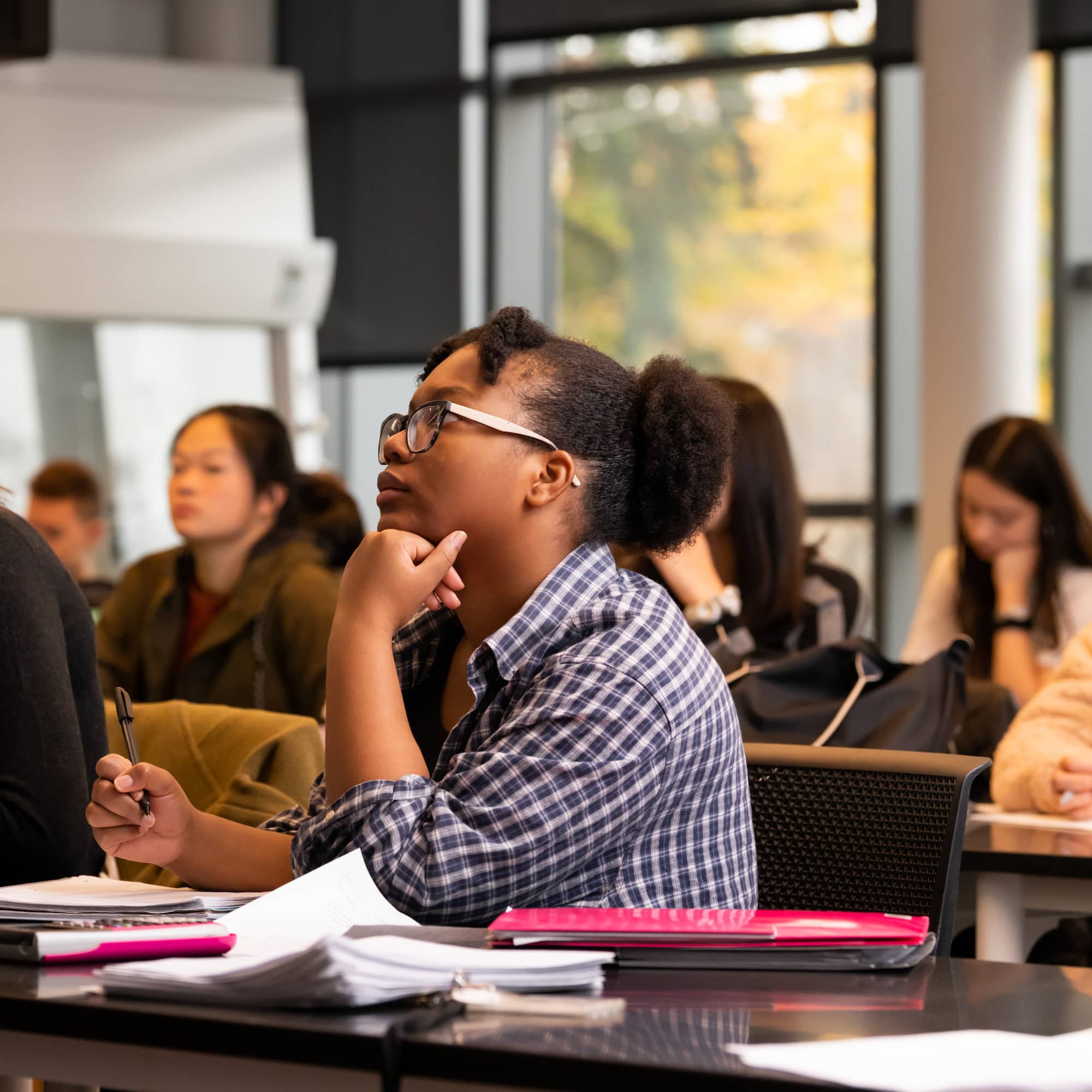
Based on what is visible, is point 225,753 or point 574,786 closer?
point 574,786

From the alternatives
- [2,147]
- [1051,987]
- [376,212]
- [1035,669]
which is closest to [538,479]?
[1051,987]

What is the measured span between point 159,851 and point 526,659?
1.30ft

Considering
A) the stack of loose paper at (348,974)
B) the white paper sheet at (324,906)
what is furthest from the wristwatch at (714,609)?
the stack of loose paper at (348,974)

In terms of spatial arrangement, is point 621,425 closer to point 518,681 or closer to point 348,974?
point 518,681

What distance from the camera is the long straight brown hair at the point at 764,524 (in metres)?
3.40

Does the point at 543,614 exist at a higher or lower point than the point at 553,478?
lower

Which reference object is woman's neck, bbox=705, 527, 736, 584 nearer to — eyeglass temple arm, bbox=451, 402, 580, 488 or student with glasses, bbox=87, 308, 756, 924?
student with glasses, bbox=87, 308, 756, 924

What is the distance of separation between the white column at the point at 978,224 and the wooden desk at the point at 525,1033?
443cm

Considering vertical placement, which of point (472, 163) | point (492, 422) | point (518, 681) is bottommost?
point (518, 681)

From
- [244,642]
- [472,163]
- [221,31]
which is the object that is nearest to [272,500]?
[244,642]

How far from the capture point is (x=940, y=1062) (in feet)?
3.18

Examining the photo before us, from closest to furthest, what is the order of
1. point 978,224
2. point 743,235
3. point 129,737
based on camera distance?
point 129,737 → point 978,224 → point 743,235

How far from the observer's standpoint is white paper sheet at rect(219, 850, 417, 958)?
1324 mm

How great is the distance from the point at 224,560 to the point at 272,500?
7.6 inches
